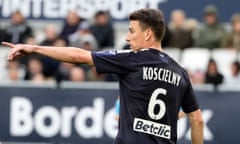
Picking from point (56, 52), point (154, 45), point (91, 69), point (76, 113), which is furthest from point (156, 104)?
point (91, 69)

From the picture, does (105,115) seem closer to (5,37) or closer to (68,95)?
(68,95)

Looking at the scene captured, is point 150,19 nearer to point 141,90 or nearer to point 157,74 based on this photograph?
point 157,74

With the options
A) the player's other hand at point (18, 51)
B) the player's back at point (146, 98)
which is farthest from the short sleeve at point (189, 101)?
the player's other hand at point (18, 51)

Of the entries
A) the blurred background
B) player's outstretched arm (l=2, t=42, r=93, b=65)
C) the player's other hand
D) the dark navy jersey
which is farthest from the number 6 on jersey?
the blurred background

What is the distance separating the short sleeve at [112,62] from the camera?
233 inches

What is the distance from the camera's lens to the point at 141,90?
5938mm

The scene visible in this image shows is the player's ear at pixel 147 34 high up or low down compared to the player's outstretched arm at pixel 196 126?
up

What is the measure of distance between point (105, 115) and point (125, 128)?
24.7 ft

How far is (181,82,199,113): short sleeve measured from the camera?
245 inches

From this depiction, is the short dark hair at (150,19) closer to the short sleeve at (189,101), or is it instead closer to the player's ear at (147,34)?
the player's ear at (147,34)

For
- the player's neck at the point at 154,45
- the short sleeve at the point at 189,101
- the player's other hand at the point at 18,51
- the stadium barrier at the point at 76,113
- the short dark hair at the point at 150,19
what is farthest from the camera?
the stadium barrier at the point at 76,113

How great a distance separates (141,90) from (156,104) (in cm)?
14

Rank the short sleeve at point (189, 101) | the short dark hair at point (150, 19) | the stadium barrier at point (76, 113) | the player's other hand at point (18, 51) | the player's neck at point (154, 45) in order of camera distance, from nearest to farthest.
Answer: the player's other hand at point (18, 51) → the short dark hair at point (150, 19) → the player's neck at point (154, 45) → the short sleeve at point (189, 101) → the stadium barrier at point (76, 113)

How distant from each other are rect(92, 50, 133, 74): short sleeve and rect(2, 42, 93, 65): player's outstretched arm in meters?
0.06
